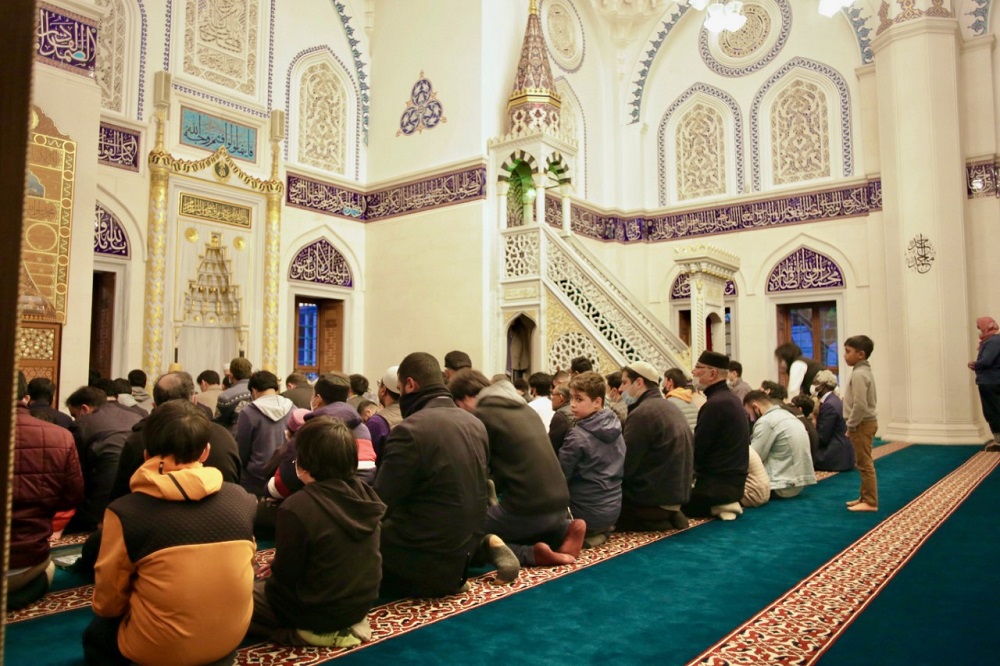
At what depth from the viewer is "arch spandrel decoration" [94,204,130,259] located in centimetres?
673

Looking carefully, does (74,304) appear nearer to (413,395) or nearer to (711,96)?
(413,395)

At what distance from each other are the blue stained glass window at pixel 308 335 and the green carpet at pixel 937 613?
7121 millimetres

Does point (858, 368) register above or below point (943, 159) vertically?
below

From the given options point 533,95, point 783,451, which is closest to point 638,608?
point 783,451

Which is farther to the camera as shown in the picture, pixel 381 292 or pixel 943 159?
pixel 381 292

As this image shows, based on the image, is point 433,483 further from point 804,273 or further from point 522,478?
point 804,273

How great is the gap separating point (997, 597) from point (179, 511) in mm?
2734

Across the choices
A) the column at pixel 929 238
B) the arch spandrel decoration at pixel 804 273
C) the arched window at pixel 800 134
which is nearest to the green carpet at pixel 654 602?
the column at pixel 929 238

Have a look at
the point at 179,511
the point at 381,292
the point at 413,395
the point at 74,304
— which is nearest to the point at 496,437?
the point at 413,395

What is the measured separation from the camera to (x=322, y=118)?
8.83m

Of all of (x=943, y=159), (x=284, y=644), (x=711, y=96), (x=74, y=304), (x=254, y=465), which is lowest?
(x=284, y=644)

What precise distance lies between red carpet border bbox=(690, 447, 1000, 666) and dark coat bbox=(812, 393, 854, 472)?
162 centimetres

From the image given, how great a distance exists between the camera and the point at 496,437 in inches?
115

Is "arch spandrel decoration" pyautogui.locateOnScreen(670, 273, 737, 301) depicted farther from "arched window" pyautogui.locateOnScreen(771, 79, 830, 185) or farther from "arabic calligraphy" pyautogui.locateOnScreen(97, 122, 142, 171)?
"arabic calligraphy" pyautogui.locateOnScreen(97, 122, 142, 171)
